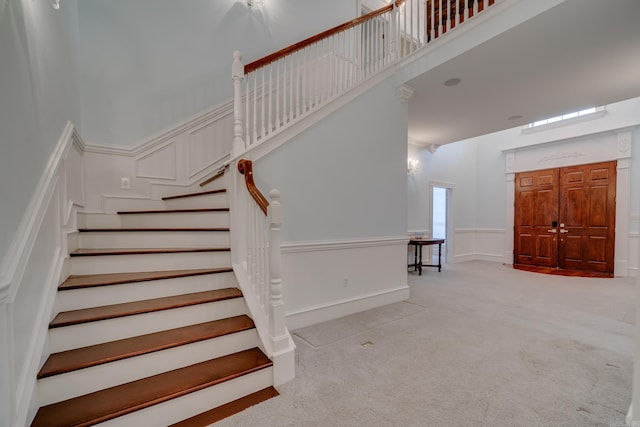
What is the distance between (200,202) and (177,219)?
29 cm

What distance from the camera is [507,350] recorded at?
2221 millimetres

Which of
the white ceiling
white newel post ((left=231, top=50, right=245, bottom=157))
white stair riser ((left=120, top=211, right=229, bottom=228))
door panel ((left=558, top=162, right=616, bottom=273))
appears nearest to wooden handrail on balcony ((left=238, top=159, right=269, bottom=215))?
white newel post ((left=231, top=50, right=245, bottom=157))

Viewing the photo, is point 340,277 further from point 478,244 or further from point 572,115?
point 572,115

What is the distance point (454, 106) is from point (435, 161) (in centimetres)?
237

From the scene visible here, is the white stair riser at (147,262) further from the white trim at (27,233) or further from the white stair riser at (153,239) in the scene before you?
the white trim at (27,233)

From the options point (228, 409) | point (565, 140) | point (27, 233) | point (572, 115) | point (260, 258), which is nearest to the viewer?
point (27, 233)

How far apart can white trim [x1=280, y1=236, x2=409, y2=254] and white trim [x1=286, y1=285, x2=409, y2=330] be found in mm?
588

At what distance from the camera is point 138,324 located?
169cm

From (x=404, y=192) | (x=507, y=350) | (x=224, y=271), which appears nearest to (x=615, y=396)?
(x=507, y=350)

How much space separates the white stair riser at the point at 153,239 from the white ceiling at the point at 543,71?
9.92 feet

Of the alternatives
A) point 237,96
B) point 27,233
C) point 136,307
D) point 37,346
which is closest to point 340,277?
point 136,307

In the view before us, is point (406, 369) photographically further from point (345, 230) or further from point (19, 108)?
point (19, 108)

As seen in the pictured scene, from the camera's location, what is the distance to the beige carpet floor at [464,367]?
1513 mm

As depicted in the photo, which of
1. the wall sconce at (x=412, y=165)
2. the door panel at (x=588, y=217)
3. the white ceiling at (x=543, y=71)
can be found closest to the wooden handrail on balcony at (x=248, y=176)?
the white ceiling at (x=543, y=71)
